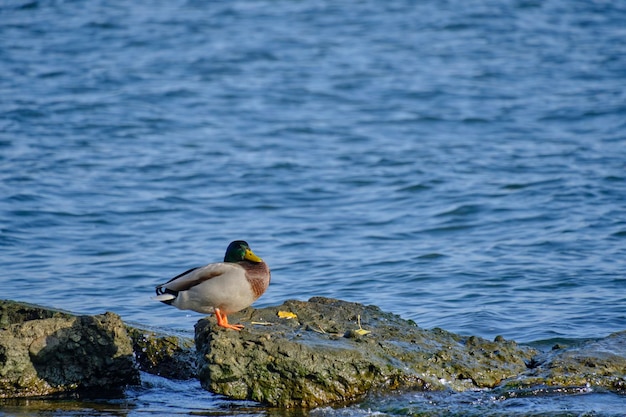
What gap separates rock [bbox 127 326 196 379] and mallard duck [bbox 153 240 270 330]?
488mm

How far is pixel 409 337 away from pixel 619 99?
1294cm

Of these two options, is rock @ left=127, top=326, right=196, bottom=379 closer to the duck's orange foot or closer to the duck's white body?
the duck's white body

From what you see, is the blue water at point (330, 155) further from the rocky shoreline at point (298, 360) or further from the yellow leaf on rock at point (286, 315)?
the yellow leaf on rock at point (286, 315)

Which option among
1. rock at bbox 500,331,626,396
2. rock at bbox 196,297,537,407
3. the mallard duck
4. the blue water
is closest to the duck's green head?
the mallard duck

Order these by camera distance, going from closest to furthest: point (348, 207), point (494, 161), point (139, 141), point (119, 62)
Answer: point (348, 207)
point (494, 161)
point (139, 141)
point (119, 62)

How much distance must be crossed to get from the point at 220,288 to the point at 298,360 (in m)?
0.72

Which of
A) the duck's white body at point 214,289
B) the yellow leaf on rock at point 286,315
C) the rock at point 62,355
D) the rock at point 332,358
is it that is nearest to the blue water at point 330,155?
the rock at point 332,358

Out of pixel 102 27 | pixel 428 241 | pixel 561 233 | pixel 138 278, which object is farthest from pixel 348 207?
pixel 102 27

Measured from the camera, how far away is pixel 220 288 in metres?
6.06

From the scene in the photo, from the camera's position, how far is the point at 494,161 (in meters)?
14.9

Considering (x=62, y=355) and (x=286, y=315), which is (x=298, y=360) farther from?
(x=62, y=355)

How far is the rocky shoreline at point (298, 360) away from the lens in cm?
578

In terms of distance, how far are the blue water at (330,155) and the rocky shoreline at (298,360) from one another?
0.32 m

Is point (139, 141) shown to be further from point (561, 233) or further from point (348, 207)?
point (561, 233)
